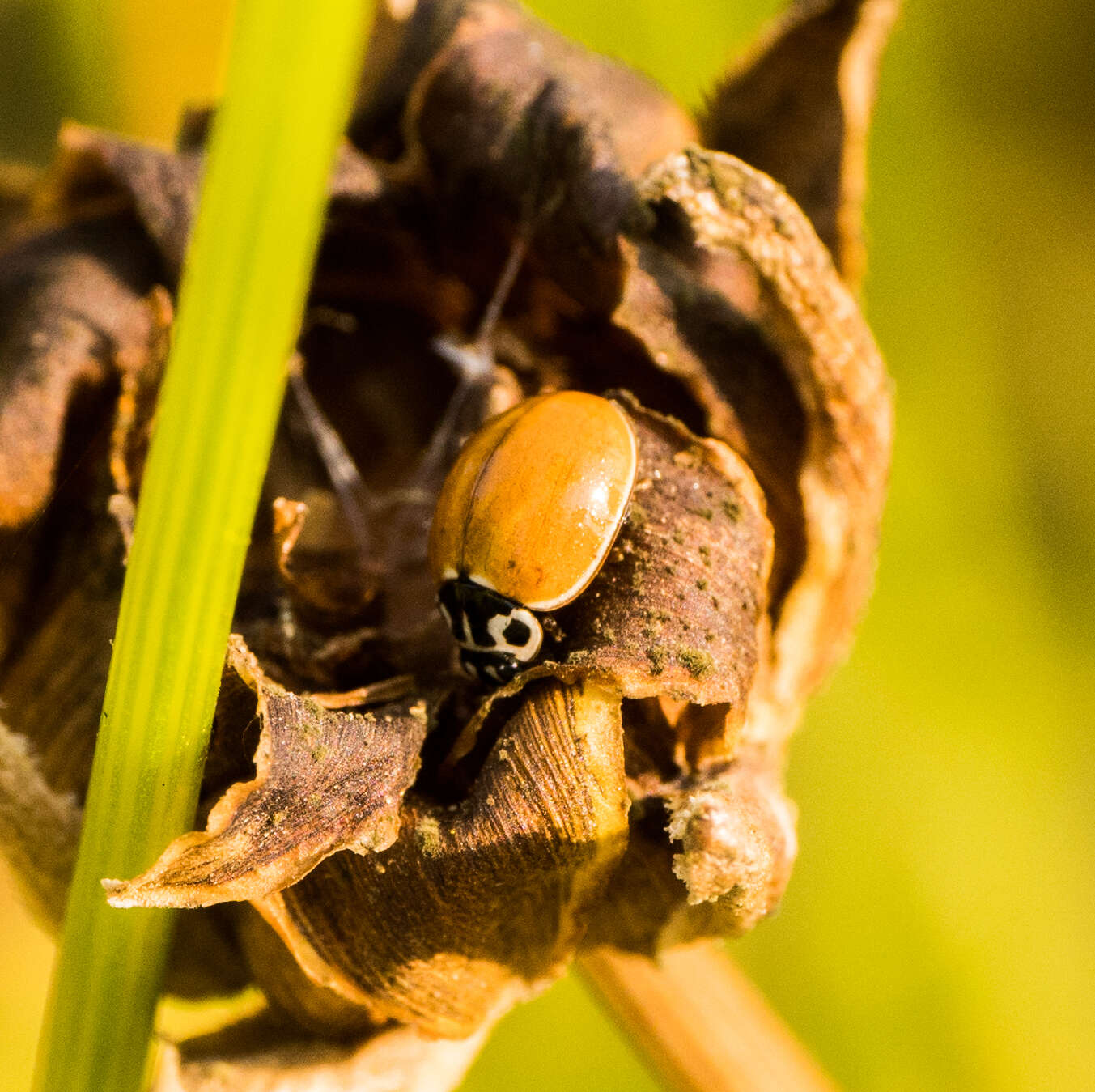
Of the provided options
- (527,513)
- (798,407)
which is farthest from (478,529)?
(798,407)

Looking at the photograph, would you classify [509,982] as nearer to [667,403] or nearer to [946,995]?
[667,403]

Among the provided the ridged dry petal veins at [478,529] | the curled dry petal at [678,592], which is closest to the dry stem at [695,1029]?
the ridged dry petal veins at [478,529]

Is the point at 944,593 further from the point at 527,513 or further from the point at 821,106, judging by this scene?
the point at 527,513

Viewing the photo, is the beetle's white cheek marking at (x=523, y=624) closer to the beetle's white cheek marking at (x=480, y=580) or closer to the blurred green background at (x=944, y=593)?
the beetle's white cheek marking at (x=480, y=580)

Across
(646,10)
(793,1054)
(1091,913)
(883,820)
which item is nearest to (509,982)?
(793,1054)

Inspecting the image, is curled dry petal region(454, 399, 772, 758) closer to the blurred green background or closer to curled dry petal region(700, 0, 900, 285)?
curled dry petal region(700, 0, 900, 285)

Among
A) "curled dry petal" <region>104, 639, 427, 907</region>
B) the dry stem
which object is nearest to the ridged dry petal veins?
"curled dry petal" <region>104, 639, 427, 907</region>
